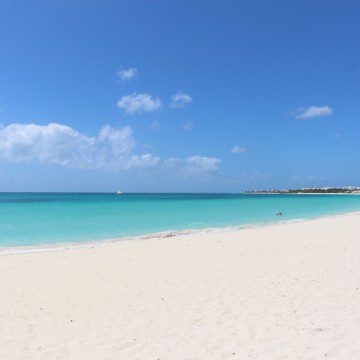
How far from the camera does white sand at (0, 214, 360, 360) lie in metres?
5.23

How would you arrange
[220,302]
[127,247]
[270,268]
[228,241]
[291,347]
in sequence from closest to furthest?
[291,347], [220,302], [270,268], [127,247], [228,241]

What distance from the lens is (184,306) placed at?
23.2 ft

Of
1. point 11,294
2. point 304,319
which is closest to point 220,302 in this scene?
point 304,319

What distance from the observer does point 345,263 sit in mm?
10297

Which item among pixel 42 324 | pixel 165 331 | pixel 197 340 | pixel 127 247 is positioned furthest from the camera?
pixel 127 247

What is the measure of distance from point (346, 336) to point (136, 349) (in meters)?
3.30

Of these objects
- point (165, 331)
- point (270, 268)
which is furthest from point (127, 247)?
point (165, 331)

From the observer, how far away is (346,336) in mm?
5332

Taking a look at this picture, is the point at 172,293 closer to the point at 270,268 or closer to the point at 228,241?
the point at 270,268

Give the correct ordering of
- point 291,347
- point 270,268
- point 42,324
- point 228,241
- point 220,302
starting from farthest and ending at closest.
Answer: point 228,241 → point 270,268 → point 220,302 → point 42,324 → point 291,347

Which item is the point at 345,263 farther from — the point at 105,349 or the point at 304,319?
the point at 105,349

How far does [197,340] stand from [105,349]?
146 cm

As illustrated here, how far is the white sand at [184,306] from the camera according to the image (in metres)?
5.23

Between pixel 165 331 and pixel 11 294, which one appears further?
pixel 11 294
